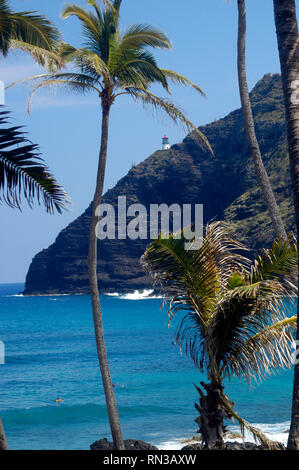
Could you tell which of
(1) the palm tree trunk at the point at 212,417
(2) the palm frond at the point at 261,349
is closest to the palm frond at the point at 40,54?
(2) the palm frond at the point at 261,349

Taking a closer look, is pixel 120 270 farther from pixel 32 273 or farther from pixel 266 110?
pixel 266 110

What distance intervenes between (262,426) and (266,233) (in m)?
63.8

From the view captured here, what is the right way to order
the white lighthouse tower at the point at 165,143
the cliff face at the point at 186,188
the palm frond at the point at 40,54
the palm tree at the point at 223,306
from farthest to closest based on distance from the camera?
the white lighthouse tower at the point at 165,143 < the cliff face at the point at 186,188 < the palm frond at the point at 40,54 < the palm tree at the point at 223,306

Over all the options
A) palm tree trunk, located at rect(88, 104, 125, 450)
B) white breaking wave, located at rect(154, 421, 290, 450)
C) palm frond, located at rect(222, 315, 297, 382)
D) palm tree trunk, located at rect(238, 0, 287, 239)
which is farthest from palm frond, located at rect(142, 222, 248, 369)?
white breaking wave, located at rect(154, 421, 290, 450)

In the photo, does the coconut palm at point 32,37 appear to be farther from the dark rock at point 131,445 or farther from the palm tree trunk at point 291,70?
the dark rock at point 131,445

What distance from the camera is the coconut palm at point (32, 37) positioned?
364 inches

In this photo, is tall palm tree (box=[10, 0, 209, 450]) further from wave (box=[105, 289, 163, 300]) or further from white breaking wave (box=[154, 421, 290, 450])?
wave (box=[105, 289, 163, 300])

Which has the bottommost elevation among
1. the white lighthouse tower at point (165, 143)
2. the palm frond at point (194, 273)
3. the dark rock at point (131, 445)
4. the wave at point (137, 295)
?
the wave at point (137, 295)

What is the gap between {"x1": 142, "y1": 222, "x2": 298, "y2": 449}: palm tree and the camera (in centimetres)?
823

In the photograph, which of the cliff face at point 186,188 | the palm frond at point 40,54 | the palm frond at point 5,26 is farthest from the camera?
the cliff face at point 186,188

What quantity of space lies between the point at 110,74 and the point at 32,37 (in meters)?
2.42

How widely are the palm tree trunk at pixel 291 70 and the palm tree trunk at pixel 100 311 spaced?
220 inches

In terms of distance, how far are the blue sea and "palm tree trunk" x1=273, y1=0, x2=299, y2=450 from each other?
8.73m

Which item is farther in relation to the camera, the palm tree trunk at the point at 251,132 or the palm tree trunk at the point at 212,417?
the palm tree trunk at the point at 251,132
